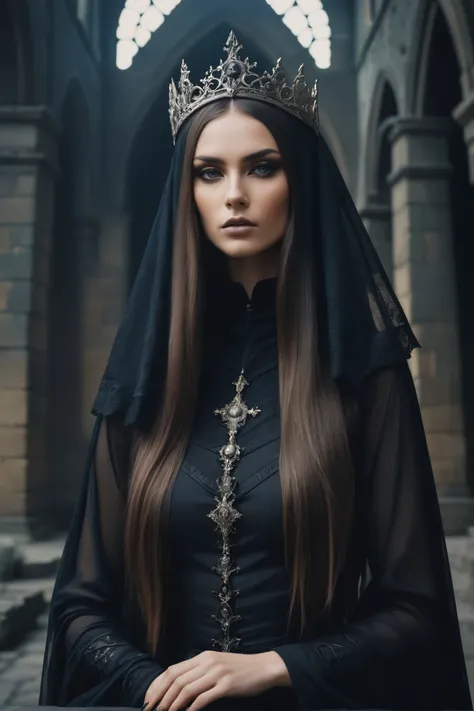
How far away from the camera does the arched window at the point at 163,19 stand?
11.4 meters

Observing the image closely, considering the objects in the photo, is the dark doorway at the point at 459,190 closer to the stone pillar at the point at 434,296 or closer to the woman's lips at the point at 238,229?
the stone pillar at the point at 434,296

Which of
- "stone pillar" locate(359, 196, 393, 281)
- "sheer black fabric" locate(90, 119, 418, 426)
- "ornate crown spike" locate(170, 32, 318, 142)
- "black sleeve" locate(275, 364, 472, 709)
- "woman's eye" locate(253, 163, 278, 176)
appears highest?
"stone pillar" locate(359, 196, 393, 281)

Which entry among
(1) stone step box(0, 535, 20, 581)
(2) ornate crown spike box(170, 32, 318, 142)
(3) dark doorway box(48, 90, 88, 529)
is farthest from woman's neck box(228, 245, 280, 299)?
(3) dark doorway box(48, 90, 88, 529)

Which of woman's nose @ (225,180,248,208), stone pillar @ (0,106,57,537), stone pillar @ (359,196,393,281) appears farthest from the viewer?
stone pillar @ (359,196,393,281)

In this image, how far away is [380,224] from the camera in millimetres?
9867

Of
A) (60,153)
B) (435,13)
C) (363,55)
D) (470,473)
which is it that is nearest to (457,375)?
(470,473)

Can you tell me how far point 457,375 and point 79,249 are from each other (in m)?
5.55

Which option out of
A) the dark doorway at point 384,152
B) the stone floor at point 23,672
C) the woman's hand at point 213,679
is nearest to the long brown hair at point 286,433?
the woman's hand at point 213,679

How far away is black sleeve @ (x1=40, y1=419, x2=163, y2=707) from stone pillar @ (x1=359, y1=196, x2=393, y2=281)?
343 inches

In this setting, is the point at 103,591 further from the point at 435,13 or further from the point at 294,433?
the point at 435,13

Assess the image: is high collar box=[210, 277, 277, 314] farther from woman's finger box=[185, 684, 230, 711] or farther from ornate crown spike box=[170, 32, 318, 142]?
→ woman's finger box=[185, 684, 230, 711]

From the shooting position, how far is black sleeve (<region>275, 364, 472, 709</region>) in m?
1.24

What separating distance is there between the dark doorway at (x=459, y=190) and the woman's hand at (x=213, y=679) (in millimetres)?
7207

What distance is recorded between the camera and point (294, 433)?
1.36m
